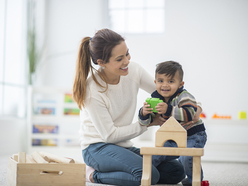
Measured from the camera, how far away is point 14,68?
3.86m

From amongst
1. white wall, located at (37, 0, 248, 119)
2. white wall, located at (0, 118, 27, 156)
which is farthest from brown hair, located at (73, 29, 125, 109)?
white wall, located at (37, 0, 248, 119)

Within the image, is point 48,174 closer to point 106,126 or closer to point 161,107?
point 106,126

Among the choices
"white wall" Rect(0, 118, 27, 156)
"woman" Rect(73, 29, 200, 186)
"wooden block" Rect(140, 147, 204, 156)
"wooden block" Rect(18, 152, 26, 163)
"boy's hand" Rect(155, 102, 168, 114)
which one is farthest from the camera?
"white wall" Rect(0, 118, 27, 156)

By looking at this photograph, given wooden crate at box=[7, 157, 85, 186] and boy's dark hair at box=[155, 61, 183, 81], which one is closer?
wooden crate at box=[7, 157, 85, 186]

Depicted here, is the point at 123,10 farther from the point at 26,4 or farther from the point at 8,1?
the point at 8,1

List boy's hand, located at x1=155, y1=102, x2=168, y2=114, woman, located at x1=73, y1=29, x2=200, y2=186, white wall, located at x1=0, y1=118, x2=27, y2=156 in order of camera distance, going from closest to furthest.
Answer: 1. boy's hand, located at x1=155, y1=102, x2=168, y2=114
2. woman, located at x1=73, y1=29, x2=200, y2=186
3. white wall, located at x1=0, y1=118, x2=27, y2=156

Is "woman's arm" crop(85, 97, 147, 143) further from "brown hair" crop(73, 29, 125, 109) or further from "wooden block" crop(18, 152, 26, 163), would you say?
"wooden block" crop(18, 152, 26, 163)

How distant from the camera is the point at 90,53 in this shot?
6.02ft

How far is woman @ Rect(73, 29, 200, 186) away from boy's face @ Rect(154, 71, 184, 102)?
146 millimetres

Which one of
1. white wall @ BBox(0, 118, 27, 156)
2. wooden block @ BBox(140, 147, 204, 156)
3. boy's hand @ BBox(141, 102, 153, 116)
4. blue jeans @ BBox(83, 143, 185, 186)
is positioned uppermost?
boy's hand @ BBox(141, 102, 153, 116)

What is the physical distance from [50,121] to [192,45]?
2.17 m

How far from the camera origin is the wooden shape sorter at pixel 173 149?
4.32ft

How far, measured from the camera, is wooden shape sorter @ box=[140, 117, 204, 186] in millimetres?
1316

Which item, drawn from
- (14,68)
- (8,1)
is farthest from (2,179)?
(8,1)
